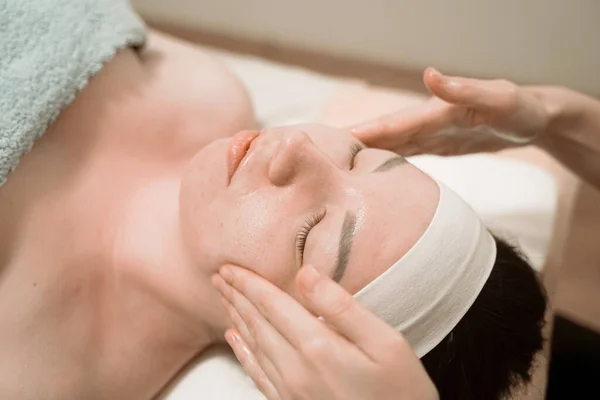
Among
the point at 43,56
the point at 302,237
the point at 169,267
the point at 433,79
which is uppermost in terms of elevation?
the point at 43,56

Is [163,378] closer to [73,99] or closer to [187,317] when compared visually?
[187,317]

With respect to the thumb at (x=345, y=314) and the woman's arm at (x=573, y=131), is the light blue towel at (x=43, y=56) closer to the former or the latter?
the thumb at (x=345, y=314)

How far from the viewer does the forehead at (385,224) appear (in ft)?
2.72

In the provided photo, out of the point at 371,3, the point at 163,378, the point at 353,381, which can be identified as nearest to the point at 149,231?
the point at 163,378

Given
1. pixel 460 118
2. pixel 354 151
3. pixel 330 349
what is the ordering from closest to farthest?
pixel 330 349 → pixel 354 151 → pixel 460 118

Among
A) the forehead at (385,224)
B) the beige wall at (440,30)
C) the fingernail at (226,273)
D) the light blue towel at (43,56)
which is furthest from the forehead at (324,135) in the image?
the beige wall at (440,30)

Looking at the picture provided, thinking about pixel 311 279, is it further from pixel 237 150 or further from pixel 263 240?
pixel 237 150

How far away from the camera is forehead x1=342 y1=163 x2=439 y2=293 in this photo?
2.72ft

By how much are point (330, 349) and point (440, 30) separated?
50.1 inches

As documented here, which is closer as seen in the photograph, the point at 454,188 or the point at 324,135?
the point at 324,135

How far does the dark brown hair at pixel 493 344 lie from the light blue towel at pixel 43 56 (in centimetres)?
73

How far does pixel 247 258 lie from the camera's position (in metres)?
0.85

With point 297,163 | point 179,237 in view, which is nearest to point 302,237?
point 297,163

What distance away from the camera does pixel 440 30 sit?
68.2 inches
